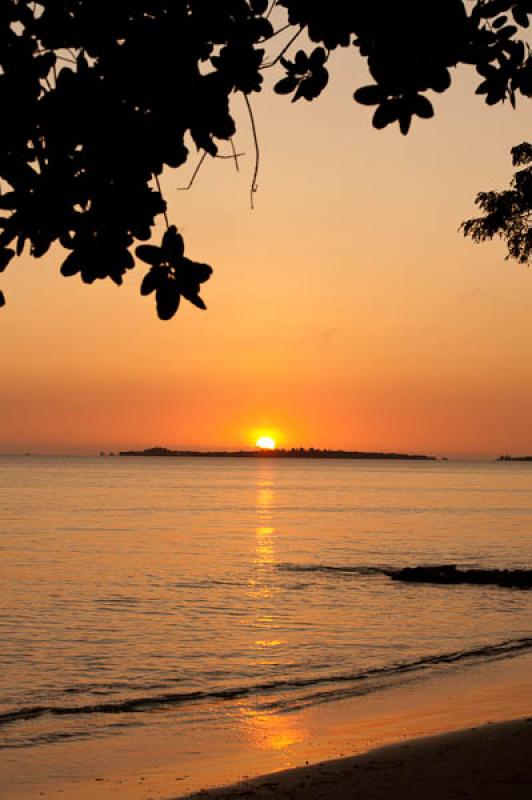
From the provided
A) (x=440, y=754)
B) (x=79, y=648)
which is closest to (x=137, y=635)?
(x=79, y=648)

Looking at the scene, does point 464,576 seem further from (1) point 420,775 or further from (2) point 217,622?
(1) point 420,775

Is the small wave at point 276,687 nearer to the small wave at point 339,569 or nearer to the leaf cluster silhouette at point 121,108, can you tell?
the leaf cluster silhouette at point 121,108

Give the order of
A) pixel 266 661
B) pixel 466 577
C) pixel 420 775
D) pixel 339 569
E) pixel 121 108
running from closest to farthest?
pixel 121 108 < pixel 420 775 < pixel 266 661 < pixel 466 577 < pixel 339 569

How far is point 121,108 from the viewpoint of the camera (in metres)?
4.95

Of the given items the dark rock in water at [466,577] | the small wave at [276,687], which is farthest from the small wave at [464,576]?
the small wave at [276,687]

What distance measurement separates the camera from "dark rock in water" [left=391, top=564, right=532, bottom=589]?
3192cm

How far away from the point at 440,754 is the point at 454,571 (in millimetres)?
23090

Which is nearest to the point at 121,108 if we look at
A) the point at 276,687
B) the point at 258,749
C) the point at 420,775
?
the point at 420,775

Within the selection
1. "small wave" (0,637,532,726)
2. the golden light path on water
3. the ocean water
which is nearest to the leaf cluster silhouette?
the golden light path on water

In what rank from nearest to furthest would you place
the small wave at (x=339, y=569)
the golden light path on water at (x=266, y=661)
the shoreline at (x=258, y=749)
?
the shoreline at (x=258, y=749)
the golden light path on water at (x=266, y=661)
the small wave at (x=339, y=569)

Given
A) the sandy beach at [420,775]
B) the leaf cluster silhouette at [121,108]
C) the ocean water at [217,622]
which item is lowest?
the ocean water at [217,622]

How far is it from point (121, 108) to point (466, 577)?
2967 cm

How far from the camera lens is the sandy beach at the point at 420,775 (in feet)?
30.9

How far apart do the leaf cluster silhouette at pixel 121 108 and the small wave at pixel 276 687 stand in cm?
1104
